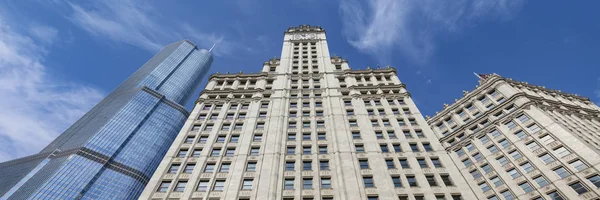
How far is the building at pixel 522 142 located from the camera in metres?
39.0

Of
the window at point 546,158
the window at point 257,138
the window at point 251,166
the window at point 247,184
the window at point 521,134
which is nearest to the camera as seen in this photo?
the window at point 247,184

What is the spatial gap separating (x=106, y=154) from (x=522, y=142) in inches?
5511

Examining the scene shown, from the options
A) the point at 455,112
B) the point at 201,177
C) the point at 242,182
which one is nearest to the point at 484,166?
the point at 455,112

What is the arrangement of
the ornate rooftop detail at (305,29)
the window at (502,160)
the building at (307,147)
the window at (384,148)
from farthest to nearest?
1. the ornate rooftop detail at (305,29)
2. the window at (502,160)
3. the window at (384,148)
4. the building at (307,147)

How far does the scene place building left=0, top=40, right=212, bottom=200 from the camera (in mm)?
117938

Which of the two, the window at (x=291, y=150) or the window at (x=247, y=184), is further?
the window at (x=291, y=150)

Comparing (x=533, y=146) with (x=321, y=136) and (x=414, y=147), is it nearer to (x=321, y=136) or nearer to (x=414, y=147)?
(x=414, y=147)

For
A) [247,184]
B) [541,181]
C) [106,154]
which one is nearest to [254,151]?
[247,184]

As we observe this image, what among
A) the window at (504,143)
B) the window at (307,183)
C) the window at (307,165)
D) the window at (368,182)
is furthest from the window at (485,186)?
the window at (307,183)

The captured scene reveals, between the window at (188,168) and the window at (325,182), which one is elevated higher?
the window at (188,168)

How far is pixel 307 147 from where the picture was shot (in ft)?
139

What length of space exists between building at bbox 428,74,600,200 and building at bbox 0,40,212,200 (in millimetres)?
122495

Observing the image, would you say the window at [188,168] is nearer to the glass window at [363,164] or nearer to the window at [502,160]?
the glass window at [363,164]

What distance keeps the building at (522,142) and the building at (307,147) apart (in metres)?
6.55
